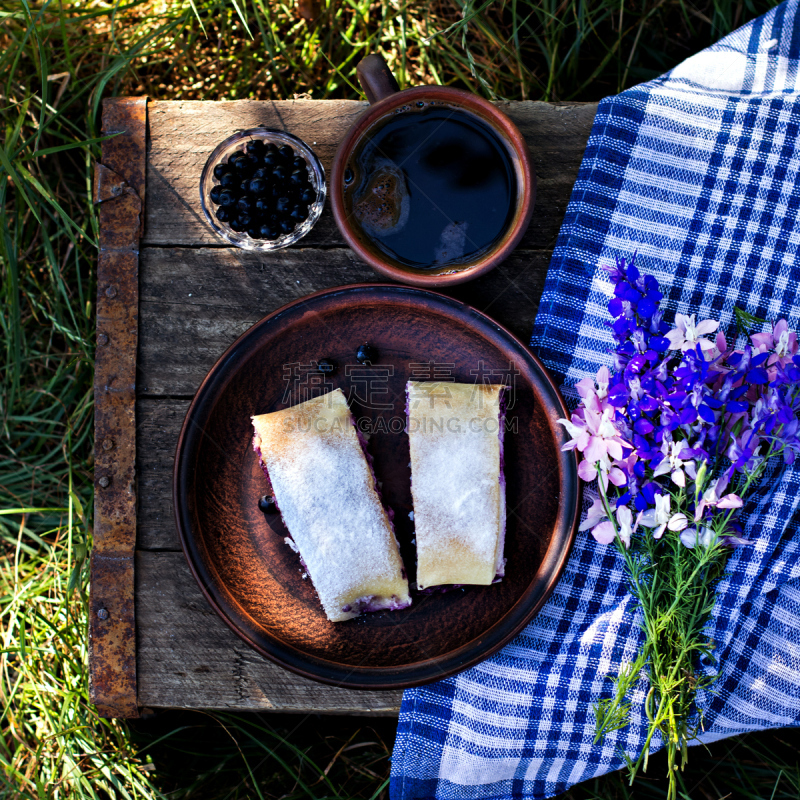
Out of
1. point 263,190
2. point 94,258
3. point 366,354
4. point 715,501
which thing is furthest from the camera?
point 94,258

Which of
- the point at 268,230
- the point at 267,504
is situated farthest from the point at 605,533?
the point at 268,230

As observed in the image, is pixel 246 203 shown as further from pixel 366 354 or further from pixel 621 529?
pixel 621 529

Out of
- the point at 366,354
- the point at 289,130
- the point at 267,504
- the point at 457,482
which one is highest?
the point at 289,130

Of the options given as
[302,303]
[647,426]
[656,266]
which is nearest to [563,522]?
[647,426]

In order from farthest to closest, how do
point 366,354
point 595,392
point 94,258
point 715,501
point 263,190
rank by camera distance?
point 94,258
point 366,354
point 263,190
point 595,392
point 715,501

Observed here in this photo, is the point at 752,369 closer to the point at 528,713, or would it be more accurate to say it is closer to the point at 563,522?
the point at 563,522

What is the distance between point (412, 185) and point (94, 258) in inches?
42.8

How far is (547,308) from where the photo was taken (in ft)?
4.69

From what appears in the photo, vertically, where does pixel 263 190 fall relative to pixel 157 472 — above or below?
above

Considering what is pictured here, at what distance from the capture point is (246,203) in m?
1.35

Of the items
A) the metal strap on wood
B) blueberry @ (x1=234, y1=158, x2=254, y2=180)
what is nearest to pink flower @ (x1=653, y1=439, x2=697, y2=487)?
blueberry @ (x1=234, y1=158, x2=254, y2=180)

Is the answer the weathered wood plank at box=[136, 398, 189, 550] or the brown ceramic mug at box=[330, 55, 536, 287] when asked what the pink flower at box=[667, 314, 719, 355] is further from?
the weathered wood plank at box=[136, 398, 189, 550]

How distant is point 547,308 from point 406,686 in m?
0.92

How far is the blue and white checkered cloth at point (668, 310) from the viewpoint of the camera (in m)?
1.42
